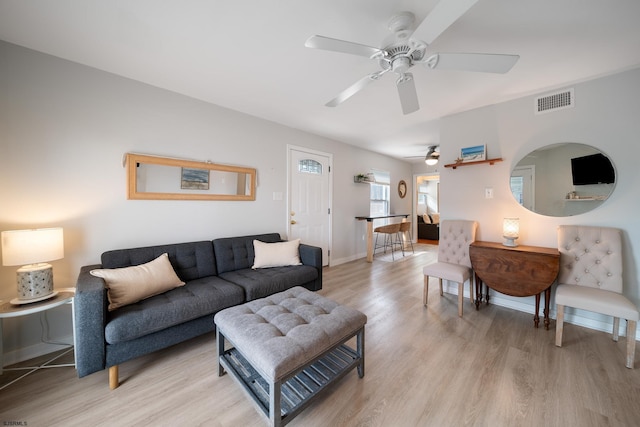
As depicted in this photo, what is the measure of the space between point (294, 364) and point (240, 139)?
8.62 ft

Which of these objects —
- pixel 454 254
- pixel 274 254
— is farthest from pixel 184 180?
pixel 454 254

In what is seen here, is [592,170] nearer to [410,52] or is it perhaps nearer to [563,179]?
[563,179]

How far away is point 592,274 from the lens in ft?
6.69

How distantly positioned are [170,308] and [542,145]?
12.1 feet

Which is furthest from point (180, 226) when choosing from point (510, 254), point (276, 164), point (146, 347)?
point (510, 254)

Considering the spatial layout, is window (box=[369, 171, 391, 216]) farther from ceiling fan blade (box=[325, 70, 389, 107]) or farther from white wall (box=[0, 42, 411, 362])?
ceiling fan blade (box=[325, 70, 389, 107])

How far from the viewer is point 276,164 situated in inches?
131

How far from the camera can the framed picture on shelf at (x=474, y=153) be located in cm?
271

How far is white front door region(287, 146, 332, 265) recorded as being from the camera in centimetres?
358

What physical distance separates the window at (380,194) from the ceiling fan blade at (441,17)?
12.9 feet

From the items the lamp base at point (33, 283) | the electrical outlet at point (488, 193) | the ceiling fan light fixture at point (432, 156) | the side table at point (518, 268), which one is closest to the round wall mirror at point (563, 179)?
the electrical outlet at point (488, 193)

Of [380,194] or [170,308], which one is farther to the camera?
[380,194]

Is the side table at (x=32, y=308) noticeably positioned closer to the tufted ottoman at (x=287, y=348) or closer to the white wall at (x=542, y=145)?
the tufted ottoman at (x=287, y=348)

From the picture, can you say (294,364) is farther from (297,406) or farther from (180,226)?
(180,226)
